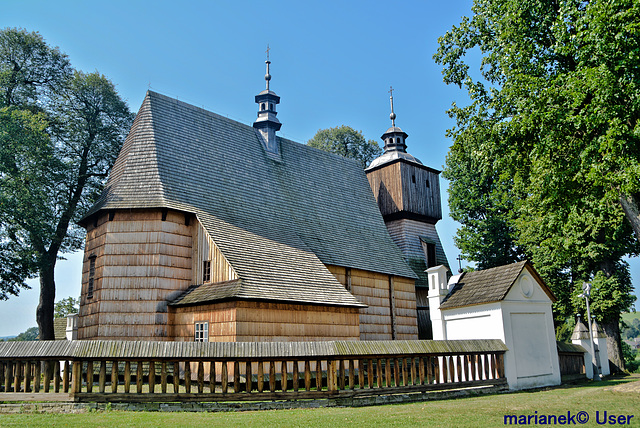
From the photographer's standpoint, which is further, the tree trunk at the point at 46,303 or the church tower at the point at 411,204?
the church tower at the point at 411,204

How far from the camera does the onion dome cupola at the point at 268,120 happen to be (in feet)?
84.8

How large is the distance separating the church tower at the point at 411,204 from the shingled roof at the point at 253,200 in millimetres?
2134

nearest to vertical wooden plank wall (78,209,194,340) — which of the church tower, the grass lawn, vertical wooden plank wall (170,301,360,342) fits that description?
vertical wooden plank wall (170,301,360,342)

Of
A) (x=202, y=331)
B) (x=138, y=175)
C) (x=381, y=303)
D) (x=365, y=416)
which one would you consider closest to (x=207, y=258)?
(x=202, y=331)

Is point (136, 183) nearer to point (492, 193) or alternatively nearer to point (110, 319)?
point (110, 319)

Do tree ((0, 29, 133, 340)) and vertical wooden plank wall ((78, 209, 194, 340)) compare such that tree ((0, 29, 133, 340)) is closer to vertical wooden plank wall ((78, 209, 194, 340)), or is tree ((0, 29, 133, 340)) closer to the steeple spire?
vertical wooden plank wall ((78, 209, 194, 340))

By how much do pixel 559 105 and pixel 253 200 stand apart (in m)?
12.7

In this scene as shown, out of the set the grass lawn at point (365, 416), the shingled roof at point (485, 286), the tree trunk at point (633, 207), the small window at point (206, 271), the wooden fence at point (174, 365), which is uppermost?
the tree trunk at point (633, 207)

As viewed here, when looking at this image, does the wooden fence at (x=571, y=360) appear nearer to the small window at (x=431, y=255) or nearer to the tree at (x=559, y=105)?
the tree at (x=559, y=105)

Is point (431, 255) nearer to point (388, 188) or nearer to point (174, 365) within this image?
point (388, 188)

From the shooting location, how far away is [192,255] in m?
18.9

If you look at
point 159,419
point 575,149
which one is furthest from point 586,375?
point 159,419

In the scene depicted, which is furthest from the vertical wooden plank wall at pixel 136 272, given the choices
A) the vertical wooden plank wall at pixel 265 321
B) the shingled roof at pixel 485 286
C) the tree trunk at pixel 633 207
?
the tree trunk at pixel 633 207

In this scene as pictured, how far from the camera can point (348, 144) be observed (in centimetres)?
4553
